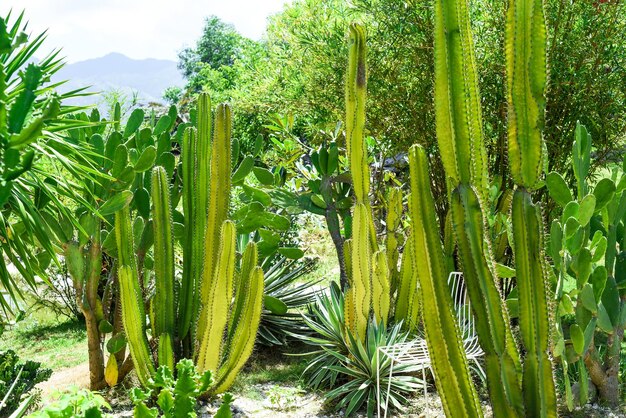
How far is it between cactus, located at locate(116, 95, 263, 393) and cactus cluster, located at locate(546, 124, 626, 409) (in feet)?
4.61

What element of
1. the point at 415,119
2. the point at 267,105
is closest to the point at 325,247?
the point at 267,105

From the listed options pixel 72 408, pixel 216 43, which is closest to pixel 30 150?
pixel 72 408

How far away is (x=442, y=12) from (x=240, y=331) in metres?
2.03

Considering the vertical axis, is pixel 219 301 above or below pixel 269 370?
above

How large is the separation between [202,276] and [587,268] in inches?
73.6

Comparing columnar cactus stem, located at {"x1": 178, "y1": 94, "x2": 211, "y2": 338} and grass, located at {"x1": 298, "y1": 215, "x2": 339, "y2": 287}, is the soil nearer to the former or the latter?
columnar cactus stem, located at {"x1": 178, "y1": 94, "x2": 211, "y2": 338}

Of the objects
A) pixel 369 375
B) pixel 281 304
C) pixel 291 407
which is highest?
pixel 281 304

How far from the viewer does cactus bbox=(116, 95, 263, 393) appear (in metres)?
3.46

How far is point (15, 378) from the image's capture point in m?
3.26

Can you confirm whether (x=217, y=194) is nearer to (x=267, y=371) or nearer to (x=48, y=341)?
(x=267, y=371)

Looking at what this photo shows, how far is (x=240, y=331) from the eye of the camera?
356 cm

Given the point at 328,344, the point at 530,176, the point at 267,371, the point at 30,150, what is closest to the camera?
the point at 530,176

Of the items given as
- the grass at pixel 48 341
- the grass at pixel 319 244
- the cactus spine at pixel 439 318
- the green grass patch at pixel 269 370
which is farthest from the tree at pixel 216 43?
the cactus spine at pixel 439 318

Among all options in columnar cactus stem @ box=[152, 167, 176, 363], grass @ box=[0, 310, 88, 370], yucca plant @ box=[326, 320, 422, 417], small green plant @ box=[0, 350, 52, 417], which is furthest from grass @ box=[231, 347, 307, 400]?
grass @ box=[0, 310, 88, 370]
